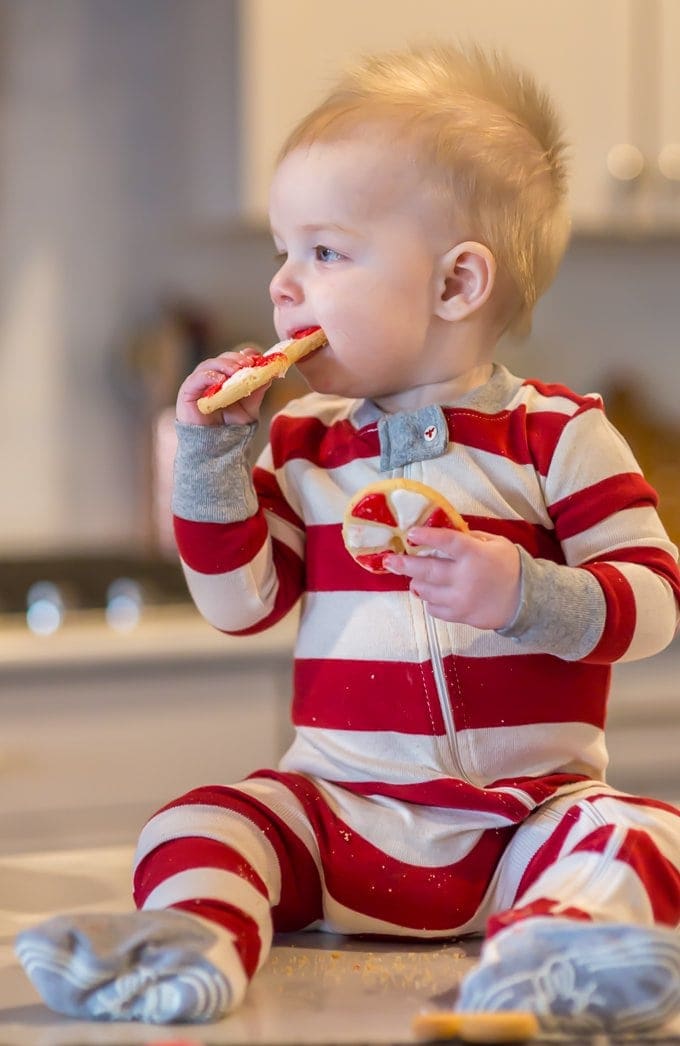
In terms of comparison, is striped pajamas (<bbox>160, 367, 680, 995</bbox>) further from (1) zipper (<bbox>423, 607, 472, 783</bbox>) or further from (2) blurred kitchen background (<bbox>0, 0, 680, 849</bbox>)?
(2) blurred kitchen background (<bbox>0, 0, 680, 849</bbox>)

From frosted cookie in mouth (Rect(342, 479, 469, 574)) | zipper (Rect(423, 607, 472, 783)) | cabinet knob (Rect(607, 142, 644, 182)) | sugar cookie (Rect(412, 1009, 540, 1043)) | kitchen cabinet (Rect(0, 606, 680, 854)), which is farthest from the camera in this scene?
cabinet knob (Rect(607, 142, 644, 182))

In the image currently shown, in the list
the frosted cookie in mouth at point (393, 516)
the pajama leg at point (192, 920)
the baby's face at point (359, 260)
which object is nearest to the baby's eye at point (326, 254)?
the baby's face at point (359, 260)

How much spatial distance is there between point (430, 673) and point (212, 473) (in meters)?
0.19

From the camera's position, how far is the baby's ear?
37.9 inches

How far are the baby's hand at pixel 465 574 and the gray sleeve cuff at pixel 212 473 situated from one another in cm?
16

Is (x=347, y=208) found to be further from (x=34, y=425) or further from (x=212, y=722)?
(x=34, y=425)

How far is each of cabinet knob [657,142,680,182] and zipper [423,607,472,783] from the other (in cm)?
155

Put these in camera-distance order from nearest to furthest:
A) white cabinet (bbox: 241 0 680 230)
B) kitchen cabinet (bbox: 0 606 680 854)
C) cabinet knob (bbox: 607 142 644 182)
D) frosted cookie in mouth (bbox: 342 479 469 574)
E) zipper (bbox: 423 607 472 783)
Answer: frosted cookie in mouth (bbox: 342 479 469 574) → zipper (bbox: 423 607 472 783) → kitchen cabinet (bbox: 0 606 680 854) → white cabinet (bbox: 241 0 680 230) → cabinet knob (bbox: 607 142 644 182)

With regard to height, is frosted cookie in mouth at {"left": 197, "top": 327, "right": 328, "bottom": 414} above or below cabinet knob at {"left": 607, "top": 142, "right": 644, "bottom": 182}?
below

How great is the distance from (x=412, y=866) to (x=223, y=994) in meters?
0.22

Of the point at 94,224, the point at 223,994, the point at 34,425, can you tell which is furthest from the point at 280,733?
the point at 223,994

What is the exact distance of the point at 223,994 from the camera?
0.70 m

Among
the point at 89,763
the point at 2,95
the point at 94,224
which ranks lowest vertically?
Answer: the point at 89,763

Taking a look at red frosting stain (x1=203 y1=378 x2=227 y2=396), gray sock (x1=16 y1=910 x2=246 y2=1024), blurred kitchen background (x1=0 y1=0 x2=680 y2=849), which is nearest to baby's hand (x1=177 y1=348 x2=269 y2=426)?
red frosting stain (x1=203 y1=378 x2=227 y2=396)
